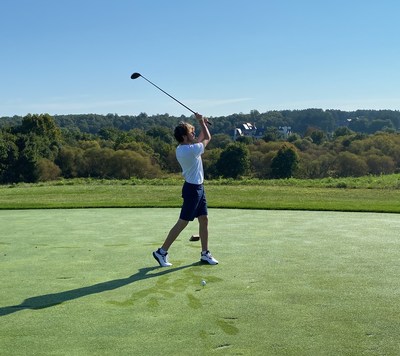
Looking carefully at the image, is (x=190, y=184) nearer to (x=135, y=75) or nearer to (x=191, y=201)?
(x=191, y=201)

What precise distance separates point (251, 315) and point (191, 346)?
0.88 meters

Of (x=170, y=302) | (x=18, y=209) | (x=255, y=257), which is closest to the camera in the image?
(x=170, y=302)

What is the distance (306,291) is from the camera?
222 inches

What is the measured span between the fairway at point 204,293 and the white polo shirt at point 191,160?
3.44ft

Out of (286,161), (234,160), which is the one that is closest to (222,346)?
(234,160)

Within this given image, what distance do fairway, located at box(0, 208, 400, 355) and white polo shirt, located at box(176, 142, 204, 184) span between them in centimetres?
105

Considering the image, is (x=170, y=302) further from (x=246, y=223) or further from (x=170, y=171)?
(x=170, y=171)

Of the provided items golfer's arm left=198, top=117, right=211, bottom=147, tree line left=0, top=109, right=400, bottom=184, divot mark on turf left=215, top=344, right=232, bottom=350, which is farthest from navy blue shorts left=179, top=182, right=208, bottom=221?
tree line left=0, top=109, right=400, bottom=184

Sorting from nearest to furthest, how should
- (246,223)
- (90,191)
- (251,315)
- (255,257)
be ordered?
(251,315), (255,257), (246,223), (90,191)

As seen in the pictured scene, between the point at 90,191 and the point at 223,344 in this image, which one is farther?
the point at 90,191

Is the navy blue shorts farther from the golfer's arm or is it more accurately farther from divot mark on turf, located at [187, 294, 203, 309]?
divot mark on turf, located at [187, 294, 203, 309]

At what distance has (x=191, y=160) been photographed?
723 cm

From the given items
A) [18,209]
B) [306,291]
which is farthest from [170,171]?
[306,291]

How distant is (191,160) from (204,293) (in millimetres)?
2064
